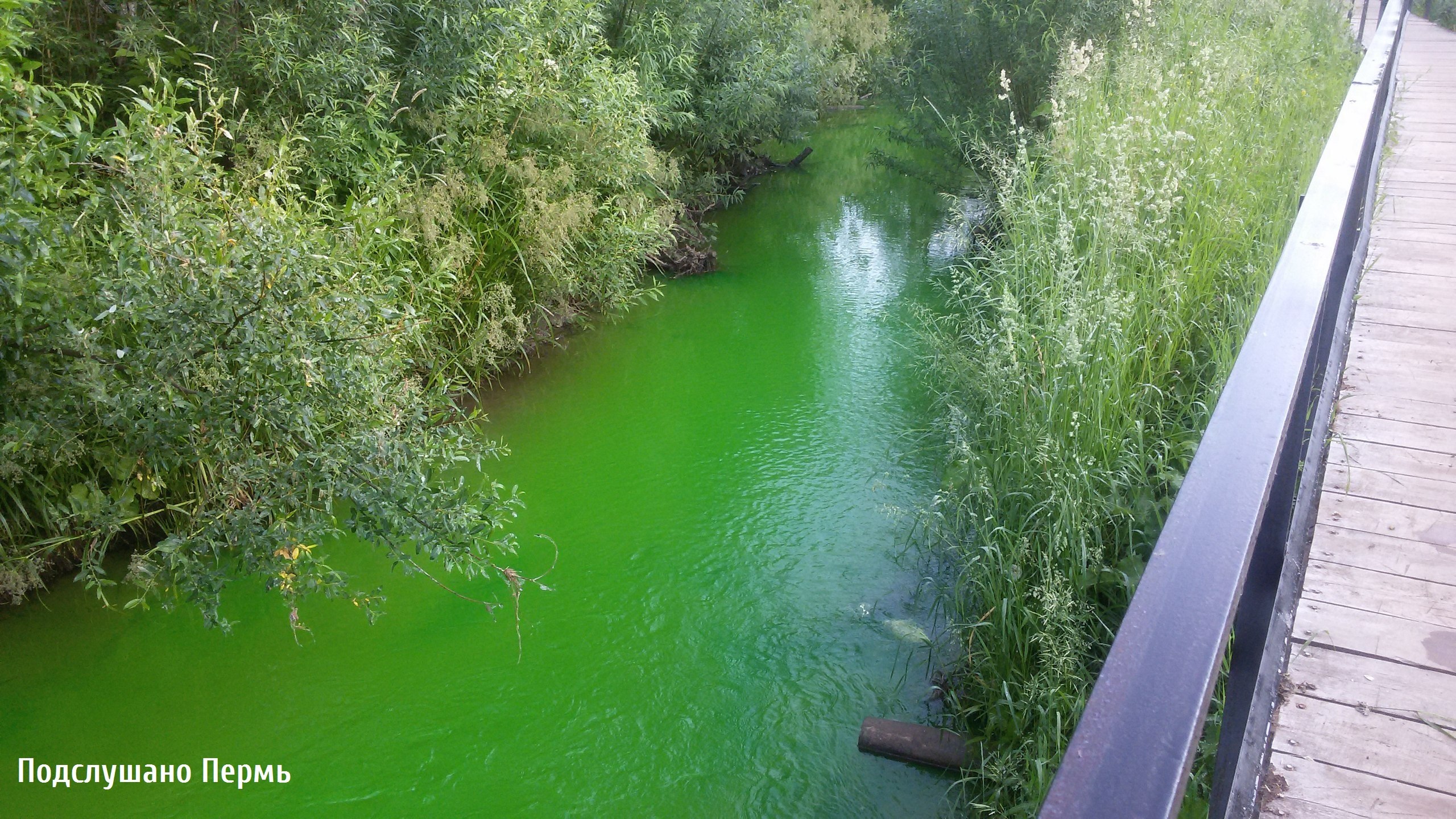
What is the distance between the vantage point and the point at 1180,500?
2.19 ft

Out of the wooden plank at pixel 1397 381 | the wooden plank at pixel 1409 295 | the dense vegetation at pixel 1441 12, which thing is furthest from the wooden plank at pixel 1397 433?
the dense vegetation at pixel 1441 12

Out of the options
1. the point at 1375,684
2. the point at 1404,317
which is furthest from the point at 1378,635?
the point at 1404,317

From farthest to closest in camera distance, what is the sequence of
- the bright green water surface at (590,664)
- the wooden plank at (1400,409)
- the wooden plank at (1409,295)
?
the bright green water surface at (590,664), the wooden plank at (1409,295), the wooden plank at (1400,409)

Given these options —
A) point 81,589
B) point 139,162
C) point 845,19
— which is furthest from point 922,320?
point 845,19

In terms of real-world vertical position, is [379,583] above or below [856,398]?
below

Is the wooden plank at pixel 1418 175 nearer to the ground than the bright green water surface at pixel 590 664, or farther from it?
farther from it

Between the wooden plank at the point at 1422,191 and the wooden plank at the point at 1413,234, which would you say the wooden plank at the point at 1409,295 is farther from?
the wooden plank at the point at 1422,191

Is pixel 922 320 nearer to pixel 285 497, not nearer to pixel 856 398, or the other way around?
pixel 856 398

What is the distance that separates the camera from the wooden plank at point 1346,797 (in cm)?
106

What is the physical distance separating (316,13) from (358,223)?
0.99 metres

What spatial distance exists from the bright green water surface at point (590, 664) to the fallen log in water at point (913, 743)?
0.13 feet

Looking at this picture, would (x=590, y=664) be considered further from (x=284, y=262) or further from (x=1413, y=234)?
(x=1413, y=234)

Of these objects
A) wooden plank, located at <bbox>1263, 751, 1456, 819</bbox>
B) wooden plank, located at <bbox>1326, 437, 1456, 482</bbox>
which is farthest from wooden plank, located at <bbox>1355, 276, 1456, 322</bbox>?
wooden plank, located at <bbox>1263, 751, 1456, 819</bbox>

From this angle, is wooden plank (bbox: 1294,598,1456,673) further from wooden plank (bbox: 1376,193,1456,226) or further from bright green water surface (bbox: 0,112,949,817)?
wooden plank (bbox: 1376,193,1456,226)
